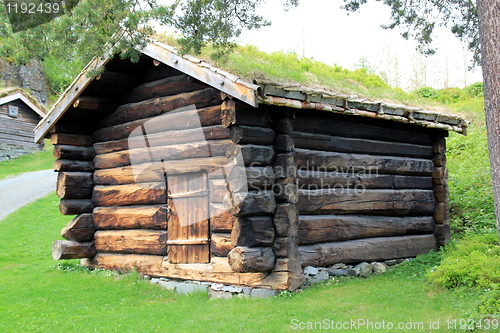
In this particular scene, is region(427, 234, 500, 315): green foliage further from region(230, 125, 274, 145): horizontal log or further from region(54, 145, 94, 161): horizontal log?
region(54, 145, 94, 161): horizontal log

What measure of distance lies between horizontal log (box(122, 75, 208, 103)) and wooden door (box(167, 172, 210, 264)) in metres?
1.56

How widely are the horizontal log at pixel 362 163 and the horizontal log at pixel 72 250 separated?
205 inches

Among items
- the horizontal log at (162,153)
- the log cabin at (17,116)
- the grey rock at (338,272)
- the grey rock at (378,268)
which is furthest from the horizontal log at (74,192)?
the log cabin at (17,116)

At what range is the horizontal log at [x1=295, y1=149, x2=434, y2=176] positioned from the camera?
812 centimetres

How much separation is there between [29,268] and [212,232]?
18.0 feet

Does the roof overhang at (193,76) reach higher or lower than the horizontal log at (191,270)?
higher

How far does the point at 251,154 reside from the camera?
6977 millimetres

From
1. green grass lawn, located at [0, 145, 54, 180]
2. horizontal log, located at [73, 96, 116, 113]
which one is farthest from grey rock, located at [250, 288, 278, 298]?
green grass lawn, located at [0, 145, 54, 180]

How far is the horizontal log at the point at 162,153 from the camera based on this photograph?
768 centimetres

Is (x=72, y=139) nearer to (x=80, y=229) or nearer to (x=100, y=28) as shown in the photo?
(x=80, y=229)

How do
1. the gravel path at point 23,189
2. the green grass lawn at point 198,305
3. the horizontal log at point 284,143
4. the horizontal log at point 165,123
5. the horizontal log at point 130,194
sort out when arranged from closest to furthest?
1. the green grass lawn at point 198,305
2. the horizontal log at point 284,143
3. the horizontal log at point 165,123
4. the horizontal log at point 130,194
5. the gravel path at point 23,189

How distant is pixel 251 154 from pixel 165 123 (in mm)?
2333

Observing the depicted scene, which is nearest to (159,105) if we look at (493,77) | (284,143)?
(284,143)

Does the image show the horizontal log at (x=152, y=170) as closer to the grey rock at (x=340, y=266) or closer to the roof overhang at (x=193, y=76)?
the roof overhang at (x=193, y=76)
